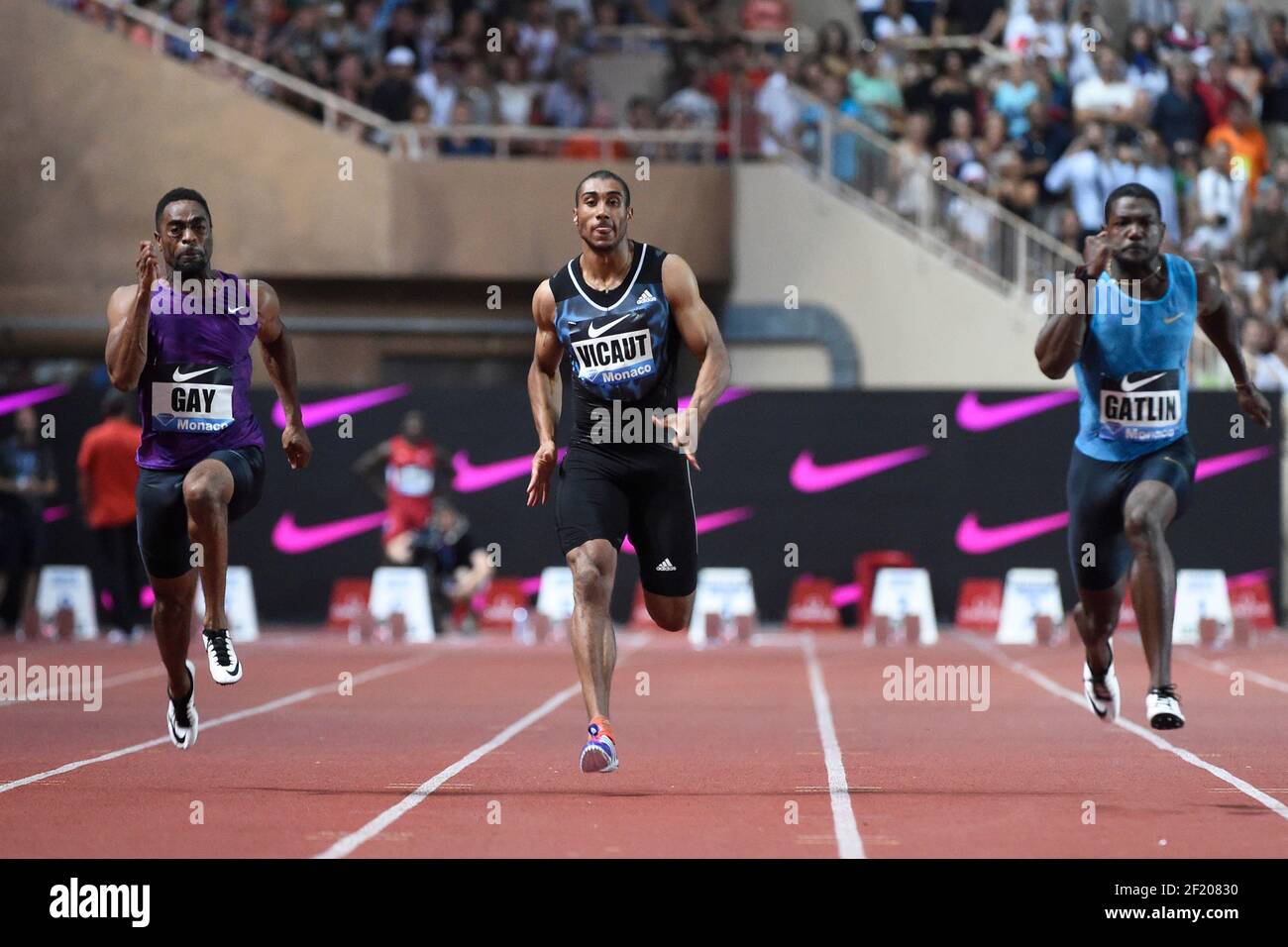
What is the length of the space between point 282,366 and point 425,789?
2249 mm

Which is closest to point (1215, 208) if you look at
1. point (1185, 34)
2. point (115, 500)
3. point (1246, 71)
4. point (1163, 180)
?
point (1163, 180)

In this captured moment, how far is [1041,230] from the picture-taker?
24828 millimetres

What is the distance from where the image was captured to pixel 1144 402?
32.1 ft

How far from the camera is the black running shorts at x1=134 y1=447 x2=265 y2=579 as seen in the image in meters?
9.65

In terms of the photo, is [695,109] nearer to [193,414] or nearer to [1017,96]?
[1017,96]

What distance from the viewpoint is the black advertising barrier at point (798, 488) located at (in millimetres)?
23094

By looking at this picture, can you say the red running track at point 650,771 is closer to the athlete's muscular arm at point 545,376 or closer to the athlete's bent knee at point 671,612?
the athlete's bent knee at point 671,612

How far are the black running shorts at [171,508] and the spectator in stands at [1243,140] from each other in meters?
18.4

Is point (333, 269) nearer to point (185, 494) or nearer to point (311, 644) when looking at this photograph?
point (311, 644)

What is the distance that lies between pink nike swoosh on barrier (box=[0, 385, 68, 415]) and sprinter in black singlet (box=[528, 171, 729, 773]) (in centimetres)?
1517

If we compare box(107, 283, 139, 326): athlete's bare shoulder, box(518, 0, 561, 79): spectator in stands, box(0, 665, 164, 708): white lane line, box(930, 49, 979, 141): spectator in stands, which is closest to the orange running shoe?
box(107, 283, 139, 326): athlete's bare shoulder

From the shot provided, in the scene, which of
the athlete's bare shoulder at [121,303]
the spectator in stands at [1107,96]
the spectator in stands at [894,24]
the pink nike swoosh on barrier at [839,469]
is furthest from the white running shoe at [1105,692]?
the spectator in stands at [894,24]

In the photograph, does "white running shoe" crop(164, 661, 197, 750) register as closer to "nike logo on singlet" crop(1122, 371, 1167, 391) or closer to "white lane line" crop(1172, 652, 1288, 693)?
"nike logo on singlet" crop(1122, 371, 1167, 391)

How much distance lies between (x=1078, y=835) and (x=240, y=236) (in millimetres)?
19499
